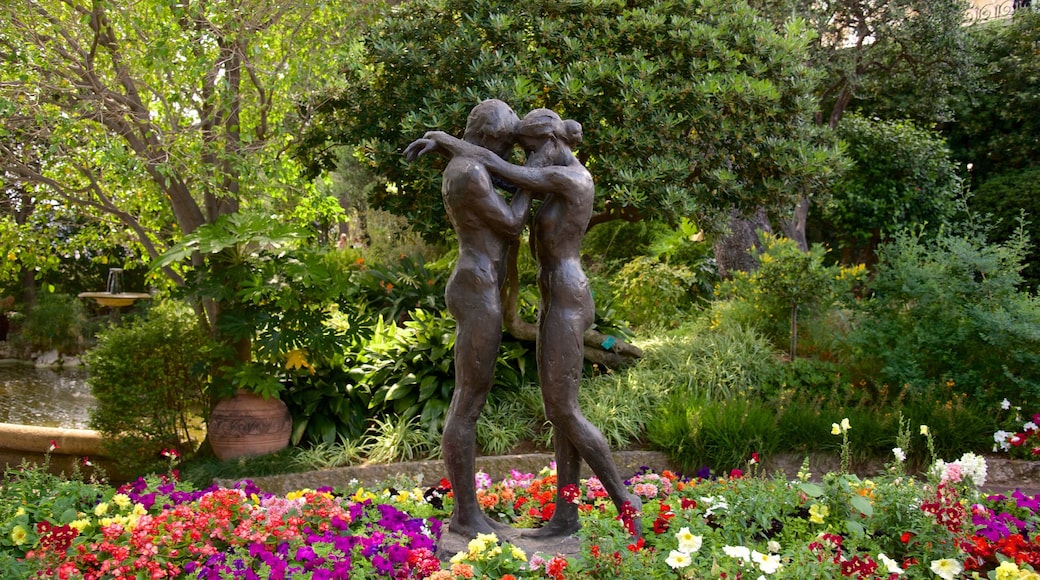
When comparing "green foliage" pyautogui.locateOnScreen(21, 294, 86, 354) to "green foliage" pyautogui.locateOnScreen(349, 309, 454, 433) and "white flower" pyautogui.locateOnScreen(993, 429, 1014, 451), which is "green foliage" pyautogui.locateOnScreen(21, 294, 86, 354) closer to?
"green foliage" pyautogui.locateOnScreen(349, 309, 454, 433)

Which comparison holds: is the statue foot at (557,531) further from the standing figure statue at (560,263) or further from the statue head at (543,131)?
the statue head at (543,131)

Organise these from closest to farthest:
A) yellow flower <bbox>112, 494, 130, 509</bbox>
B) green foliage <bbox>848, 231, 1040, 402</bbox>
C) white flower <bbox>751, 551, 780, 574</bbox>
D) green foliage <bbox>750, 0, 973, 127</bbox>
→ white flower <bbox>751, 551, 780, 574</bbox> < yellow flower <bbox>112, 494, 130, 509</bbox> < green foliage <bbox>848, 231, 1040, 402</bbox> < green foliage <bbox>750, 0, 973, 127</bbox>

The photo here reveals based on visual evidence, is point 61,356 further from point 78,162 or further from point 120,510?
point 120,510

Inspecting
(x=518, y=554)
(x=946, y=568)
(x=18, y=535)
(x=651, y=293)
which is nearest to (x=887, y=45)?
(x=651, y=293)

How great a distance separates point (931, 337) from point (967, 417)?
28.2 inches

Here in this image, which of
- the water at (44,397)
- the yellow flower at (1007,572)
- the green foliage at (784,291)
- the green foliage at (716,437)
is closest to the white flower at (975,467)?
the yellow flower at (1007,572)

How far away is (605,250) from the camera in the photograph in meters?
12.7

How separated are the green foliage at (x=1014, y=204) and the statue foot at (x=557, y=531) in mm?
9679

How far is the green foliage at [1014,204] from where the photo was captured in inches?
448

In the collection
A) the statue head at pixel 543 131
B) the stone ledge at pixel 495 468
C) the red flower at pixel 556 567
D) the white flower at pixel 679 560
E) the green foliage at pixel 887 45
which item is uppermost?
the green foliage at pixel 887 45

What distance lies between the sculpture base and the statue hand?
176 cm

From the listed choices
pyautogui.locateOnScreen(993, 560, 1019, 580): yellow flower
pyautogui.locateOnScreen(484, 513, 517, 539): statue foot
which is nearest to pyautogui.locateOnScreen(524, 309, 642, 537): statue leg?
pyautogui.locateOnScreen(484, 513, 517, 539): statue foot

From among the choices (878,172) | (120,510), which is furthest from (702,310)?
(120,510)

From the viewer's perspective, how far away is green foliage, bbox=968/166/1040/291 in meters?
11.4
